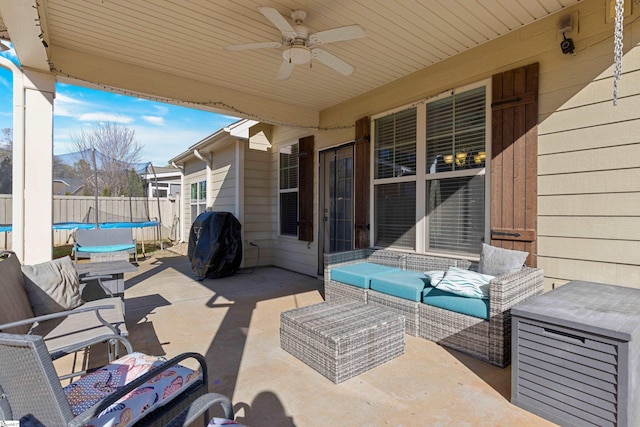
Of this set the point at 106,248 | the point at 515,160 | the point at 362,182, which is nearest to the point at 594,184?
the point at 515,160

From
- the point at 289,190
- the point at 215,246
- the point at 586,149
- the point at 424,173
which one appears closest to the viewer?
the point at 586,149

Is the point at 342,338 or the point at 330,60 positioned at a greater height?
the point at 330,60

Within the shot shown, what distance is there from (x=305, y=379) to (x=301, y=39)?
2.86 m

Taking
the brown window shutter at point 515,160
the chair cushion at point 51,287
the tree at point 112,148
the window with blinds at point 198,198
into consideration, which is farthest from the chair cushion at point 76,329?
the tree at point 112,148

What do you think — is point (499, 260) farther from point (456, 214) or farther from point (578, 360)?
point (578, 360)

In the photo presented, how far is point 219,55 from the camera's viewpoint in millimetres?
3719

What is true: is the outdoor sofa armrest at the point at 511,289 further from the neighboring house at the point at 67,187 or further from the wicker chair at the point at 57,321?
the neighboring house at the point at 67,187

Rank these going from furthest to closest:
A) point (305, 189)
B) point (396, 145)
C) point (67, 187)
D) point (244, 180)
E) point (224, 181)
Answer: point (67, 187) → point (224, 181) → point (244, 180) → point (305, 189) → point (396, 145)

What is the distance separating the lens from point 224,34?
3.29 m

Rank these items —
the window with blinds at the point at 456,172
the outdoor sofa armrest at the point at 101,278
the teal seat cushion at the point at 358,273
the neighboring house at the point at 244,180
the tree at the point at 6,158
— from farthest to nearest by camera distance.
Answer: the neighboring house at the point at 244,180
the tree at the point at 6,158
the teal seat cushion at the point at 358,273
the window with blinds at the point at 456,172
the outdoor sofa armrest at the point at 101,278

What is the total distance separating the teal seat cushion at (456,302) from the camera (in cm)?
266

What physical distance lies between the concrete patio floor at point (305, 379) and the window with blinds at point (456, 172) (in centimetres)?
135

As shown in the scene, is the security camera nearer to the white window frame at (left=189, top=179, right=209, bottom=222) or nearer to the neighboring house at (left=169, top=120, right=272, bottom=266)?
the neighboring house at (left=169, top=120, right=272, bottom=266)

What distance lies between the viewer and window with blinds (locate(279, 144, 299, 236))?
6613 mm
